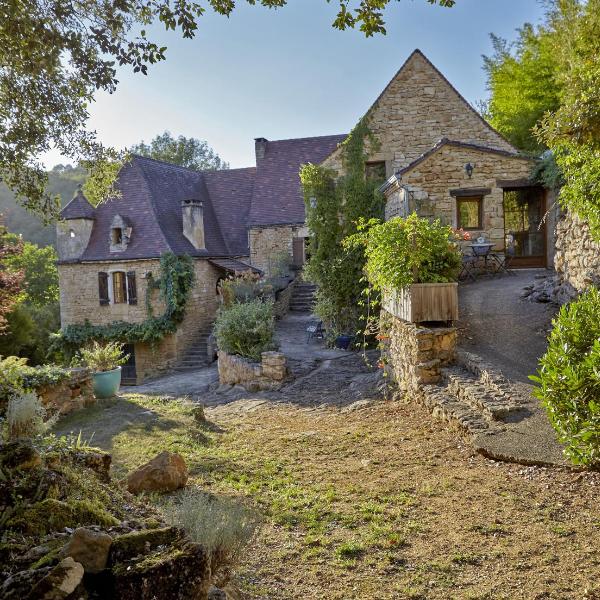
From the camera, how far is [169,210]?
2211 cm

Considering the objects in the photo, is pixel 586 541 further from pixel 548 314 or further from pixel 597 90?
pixel 548 314

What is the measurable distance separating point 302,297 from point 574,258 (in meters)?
13.2

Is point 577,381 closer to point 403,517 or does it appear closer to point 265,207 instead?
point 403,517

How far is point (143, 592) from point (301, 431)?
5.55 meters

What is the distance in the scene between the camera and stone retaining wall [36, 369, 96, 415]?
8672mm

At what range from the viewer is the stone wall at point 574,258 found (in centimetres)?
823

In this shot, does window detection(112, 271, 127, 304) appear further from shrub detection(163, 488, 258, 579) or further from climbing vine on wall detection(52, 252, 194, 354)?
shrub detection(163, 488, 258, 579)

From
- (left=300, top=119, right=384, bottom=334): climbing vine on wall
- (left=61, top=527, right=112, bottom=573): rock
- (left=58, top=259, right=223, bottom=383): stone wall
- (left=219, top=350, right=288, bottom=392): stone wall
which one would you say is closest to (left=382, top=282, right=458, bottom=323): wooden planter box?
(left=219, top=350, right=288, bottom=392): stone wall

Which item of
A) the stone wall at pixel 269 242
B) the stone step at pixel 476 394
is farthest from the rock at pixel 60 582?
the stone wall at pixel 269 242

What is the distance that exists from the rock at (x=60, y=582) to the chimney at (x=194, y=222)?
2004 cm

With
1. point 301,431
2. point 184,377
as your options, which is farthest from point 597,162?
point 184,377

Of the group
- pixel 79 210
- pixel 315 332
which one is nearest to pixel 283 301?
pixel 315 332

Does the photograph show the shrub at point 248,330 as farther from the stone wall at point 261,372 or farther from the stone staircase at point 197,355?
the stone staircase at point 197,355

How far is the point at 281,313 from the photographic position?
19.5 meters
